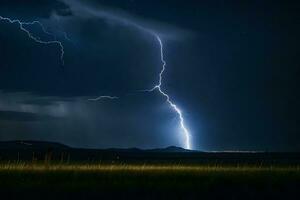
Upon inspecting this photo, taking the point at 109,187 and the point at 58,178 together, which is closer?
the point at 109,187

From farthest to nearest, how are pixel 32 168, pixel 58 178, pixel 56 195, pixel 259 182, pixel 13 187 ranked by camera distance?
pixel 32 168 < pixel 58 178 < pixel 259 182 < pixel 13 187 < pixel 56 195

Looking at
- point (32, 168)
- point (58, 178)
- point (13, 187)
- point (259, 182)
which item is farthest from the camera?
point (32, 168)

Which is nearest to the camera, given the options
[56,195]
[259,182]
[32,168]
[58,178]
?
[56,195]

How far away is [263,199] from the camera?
1709 cm

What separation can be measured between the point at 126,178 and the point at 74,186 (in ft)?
12.2

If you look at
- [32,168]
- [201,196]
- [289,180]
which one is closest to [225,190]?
[201,196]

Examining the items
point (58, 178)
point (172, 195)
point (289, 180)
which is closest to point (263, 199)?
point (172, 195)

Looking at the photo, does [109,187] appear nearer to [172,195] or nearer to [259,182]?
[172,195]

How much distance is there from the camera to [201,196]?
1706cm

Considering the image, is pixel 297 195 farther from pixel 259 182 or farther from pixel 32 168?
pixel 32 168

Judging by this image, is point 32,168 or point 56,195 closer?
point 56,195

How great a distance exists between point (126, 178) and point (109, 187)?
149 inches

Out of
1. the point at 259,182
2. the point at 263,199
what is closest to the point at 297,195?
the point at 263,199

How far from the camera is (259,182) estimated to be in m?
20.1
